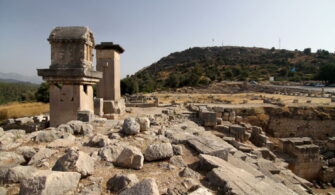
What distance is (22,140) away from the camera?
352 centimetres

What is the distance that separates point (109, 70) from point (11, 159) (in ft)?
22.5

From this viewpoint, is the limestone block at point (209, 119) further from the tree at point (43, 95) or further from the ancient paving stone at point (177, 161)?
the tree at point (43, 95)

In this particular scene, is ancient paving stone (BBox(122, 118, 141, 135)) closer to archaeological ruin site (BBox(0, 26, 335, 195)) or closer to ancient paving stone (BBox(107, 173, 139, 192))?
archaeological ruin site (BBox(0, 26, 335, 195))

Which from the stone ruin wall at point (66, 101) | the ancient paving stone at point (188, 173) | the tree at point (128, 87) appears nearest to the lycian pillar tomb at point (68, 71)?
the stone ruin wall at point (66, 101)

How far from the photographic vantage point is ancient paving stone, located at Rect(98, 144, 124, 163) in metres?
2.77

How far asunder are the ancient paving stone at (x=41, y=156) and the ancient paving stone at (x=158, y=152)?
1.37m

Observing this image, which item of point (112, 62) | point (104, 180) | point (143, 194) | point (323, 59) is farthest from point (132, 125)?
point (323, 59)

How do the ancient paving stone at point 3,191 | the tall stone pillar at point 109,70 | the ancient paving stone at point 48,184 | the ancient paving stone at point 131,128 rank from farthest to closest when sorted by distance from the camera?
the tall stone pillar at point 109,70, the ancient paving stone at point 131,128, the ancient paving stone at point 3,191, the ancient paving stone at point 48,184

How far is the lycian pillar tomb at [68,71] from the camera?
5555 mm

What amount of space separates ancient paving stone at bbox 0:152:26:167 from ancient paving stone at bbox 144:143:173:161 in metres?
1.69

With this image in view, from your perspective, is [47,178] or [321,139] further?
[321,139]

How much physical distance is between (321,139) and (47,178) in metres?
18.7

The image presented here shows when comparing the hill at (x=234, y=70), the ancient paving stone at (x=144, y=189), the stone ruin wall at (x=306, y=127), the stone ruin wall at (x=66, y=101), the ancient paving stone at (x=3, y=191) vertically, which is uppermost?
the hill at (x=234, y=70)

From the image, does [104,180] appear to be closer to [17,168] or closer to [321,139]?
[17,168]
